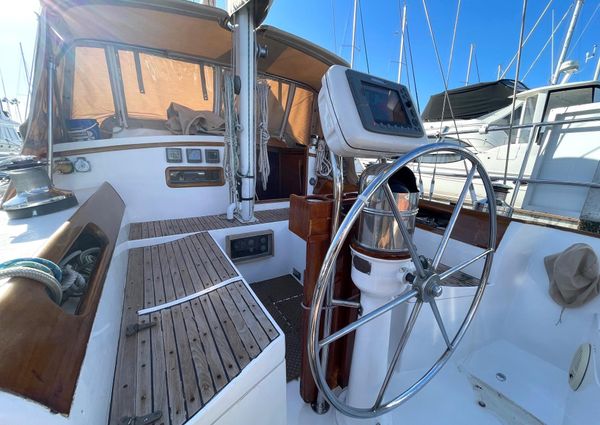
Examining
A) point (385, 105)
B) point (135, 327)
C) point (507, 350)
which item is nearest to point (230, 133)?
point (135, 327)

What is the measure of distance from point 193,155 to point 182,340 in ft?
7.09

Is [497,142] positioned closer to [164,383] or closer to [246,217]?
[246,217]

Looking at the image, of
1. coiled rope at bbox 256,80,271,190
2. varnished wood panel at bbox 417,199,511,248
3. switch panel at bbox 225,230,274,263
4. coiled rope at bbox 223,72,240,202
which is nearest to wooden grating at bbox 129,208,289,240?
switch panel at bbox 225,230,274,263

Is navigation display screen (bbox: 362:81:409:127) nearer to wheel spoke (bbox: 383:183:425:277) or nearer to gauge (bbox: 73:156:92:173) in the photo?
wheel spoke (bbox: 383:183:425:277)

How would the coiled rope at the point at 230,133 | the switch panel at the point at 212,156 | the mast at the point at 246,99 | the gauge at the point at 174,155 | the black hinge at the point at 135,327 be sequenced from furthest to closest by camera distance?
1. the switch panel at the point at 212,156
2. the gauge at the point at 174,155
3. the coiled rope at the point at 230,133
4. the mast at the point at 246,99
5. the black hinge at the point at 135,327

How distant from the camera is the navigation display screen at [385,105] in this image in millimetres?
731

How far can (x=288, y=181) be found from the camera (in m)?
4.02

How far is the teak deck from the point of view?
82cm

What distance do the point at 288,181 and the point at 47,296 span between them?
350 centimetres

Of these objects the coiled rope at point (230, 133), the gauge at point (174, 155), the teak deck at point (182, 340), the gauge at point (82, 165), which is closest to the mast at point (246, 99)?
the coiled rope at point (230, 133)

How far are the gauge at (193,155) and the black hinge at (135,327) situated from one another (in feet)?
6.50

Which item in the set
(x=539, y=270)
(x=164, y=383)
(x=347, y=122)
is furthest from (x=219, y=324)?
(x=539, y=270)

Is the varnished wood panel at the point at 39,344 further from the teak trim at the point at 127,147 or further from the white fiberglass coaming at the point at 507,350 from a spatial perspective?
the teak trim at the point at 127,147

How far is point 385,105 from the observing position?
765 mm
